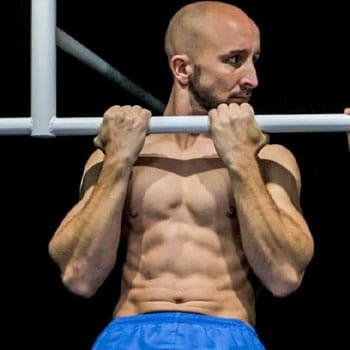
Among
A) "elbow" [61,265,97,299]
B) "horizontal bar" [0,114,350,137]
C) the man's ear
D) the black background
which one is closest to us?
"horizontal bar" [0,114,350,137]

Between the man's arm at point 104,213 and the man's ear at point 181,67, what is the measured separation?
165 millimetres

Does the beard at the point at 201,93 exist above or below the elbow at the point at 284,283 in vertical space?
above

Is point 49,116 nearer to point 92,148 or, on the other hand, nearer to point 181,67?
point 181,67

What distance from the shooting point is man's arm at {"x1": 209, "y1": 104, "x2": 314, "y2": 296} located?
2416mm

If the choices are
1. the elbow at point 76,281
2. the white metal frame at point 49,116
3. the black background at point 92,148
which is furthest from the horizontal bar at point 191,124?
the black background at point 92,148

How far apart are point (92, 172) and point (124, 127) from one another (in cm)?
16

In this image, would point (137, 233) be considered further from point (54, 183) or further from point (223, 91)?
point (54, 183)

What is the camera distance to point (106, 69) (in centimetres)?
272

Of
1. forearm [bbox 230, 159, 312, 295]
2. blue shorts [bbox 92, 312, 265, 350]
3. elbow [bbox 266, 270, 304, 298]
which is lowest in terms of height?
blue shorts [bbox 92, 312, 265, 350]

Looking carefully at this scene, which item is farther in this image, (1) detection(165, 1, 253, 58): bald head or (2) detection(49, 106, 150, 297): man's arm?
(1) detection(165, 1, 253, 58): bald head

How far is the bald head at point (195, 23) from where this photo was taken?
8.43 feet

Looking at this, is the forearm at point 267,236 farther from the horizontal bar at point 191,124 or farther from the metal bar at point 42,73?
the metal bar at point 42,73

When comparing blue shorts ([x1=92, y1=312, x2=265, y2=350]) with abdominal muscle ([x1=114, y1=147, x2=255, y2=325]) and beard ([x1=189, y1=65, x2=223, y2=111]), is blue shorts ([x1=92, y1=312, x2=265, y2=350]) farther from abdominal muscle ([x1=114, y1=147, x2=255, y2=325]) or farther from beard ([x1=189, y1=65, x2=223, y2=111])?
beard ([x1=189, y1=65, x2=223, y2=111])

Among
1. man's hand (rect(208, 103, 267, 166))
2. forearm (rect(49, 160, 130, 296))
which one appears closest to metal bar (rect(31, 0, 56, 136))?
forearm (rect(49, 160, 130, 296))
